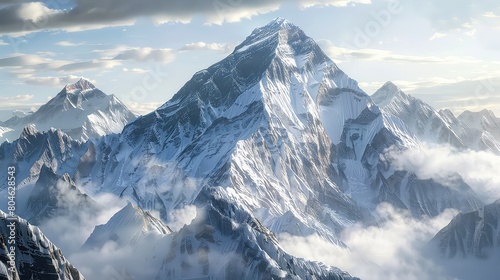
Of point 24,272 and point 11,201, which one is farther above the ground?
point 11,201

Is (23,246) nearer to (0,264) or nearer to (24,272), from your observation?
(24,272)

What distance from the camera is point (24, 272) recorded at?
550 ft

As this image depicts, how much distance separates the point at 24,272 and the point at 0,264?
19762 mm

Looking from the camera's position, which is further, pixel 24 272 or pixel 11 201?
pixel 24 272

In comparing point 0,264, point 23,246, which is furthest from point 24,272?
point 0,264

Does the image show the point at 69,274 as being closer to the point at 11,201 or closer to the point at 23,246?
the point at 23,246

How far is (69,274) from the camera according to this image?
583 feet

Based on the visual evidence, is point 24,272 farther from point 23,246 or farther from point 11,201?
point 11,201

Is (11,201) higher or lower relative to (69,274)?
higher

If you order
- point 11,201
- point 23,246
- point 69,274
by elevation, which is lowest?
point 69,274

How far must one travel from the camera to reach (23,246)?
552 feet

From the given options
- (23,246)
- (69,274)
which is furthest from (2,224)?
(69,274)

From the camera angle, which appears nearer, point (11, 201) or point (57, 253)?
point (11, 201)

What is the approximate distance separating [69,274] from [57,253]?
21.2ft
